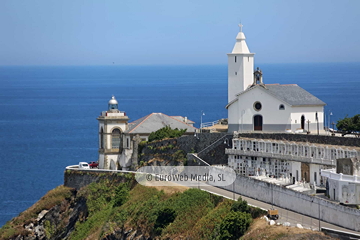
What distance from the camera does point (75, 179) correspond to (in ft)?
225

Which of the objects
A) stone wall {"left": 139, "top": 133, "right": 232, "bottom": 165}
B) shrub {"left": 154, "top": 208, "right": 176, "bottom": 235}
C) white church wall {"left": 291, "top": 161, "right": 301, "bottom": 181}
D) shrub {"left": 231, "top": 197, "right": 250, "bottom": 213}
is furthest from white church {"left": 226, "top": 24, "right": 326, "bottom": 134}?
shrub {"left": 231, "top": 197, "right": 250, "bottom": 213}

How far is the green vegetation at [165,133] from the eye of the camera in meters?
66.3

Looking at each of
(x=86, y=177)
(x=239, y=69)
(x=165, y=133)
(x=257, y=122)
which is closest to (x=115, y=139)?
(x=86, y=177)

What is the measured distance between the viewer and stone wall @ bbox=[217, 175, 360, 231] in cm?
4388

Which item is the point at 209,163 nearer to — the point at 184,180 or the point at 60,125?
the point at 184,180

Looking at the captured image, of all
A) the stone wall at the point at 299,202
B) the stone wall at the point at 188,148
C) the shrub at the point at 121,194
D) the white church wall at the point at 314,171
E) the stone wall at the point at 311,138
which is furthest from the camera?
the stone wall at the point at 188,148

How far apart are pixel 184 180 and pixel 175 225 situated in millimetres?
8991

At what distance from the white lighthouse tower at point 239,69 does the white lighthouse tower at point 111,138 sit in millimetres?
9379

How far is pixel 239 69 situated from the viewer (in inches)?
2721

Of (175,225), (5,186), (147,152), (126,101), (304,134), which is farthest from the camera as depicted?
(126,101)

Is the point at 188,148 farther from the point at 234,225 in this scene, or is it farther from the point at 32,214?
the point at 234,225

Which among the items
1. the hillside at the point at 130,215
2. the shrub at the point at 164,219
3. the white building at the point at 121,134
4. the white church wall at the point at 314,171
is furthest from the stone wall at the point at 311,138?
the shrub at the point at 164,219

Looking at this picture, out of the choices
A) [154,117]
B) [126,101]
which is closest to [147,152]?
[154,117]

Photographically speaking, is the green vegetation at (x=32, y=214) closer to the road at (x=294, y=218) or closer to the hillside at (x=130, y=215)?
the hillside at (x=130, y=215)
